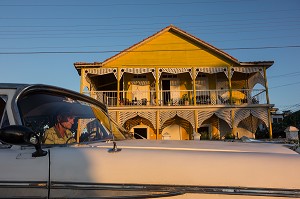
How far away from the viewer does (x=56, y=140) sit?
2221 millimetres

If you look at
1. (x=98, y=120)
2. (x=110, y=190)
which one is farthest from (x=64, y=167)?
(x=98, y=120)

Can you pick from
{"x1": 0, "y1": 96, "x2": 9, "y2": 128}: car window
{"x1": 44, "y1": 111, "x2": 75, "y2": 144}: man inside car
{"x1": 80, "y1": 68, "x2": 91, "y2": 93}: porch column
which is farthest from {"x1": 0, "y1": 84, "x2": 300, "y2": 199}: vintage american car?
{"x1": 80, "y1": 68, "x2": 91, "y2": 93}: porch column

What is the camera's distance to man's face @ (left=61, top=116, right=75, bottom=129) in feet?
8.48

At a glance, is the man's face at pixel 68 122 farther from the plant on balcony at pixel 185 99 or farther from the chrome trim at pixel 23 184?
the plant on balcony at pixel 185 99

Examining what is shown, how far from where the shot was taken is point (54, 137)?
226 cm

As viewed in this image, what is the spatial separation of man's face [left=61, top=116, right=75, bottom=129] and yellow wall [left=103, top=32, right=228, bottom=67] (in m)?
19.9

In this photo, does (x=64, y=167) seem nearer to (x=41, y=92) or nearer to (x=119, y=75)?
(x=41, y=92)

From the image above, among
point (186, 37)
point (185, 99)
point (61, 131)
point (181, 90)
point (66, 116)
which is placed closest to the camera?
point (61, 131)

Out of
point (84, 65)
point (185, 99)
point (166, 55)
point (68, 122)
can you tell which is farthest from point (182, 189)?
point (166, 55)

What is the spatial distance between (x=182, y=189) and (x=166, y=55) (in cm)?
2148

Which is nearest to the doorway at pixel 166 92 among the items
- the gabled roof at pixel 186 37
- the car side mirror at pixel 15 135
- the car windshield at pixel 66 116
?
the gabled roof at pixel 186 37

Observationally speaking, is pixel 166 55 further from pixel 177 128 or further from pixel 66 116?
pixel 66 116

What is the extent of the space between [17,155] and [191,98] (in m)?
20.7

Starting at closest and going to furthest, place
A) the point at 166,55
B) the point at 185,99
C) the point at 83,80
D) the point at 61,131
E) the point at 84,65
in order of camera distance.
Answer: the point at 61,131 → the point at 83,80 → the point at 84,65 → the point at 185,99 → the point at 166,55
